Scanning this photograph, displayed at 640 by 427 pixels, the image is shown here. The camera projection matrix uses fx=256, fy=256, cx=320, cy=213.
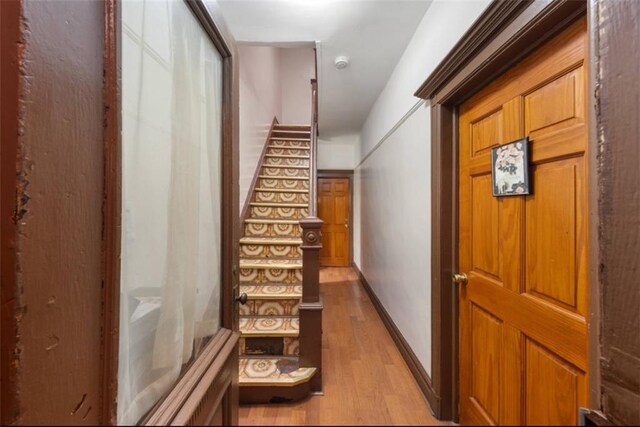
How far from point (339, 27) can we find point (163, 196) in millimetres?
1678

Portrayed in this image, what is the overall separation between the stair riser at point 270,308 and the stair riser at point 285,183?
176cm

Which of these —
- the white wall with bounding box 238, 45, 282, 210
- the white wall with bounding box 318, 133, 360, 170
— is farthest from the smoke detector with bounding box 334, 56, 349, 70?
the white wall with bounding box 318, 133, 360, 170

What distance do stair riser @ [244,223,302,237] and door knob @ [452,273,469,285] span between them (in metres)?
1.71

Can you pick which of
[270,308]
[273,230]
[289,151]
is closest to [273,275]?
[270,308]

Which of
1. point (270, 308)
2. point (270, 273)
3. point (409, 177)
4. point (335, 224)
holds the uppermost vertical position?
point (409, 177)

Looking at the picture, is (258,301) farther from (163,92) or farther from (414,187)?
(163,92)

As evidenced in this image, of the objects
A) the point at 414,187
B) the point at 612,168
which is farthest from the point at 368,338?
the point at 612,168

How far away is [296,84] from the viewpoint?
5.20m

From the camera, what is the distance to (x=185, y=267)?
2.00 ft

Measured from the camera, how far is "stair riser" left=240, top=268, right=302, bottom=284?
84.9 inches

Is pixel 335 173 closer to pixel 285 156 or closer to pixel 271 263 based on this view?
pixel 285 156

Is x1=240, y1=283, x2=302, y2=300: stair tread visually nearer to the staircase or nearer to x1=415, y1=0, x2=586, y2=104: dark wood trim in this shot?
the staircase

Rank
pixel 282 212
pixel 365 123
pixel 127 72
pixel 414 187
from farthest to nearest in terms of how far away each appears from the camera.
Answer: pixel 365 123 < pixel 282 212 < pixel 414 187 < pixel 127 72

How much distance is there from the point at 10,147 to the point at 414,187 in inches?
72.3
